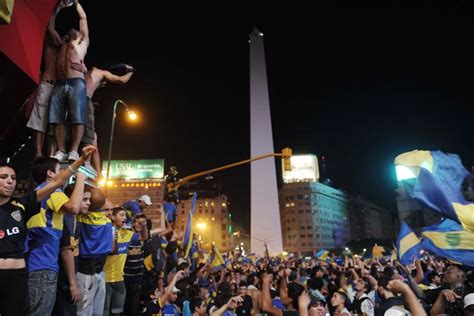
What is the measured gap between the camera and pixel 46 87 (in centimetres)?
572

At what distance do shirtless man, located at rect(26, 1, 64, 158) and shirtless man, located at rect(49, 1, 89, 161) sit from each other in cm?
15

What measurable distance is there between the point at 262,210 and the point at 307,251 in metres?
69.5

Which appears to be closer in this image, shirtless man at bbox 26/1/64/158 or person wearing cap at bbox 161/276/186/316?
shirtless man at bbox 26/1/64/158

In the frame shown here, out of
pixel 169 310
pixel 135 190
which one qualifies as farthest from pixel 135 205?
pixel 135 190

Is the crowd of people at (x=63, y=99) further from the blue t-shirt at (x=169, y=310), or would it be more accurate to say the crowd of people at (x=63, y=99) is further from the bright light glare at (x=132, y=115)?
the bright light glare at (x=132, y=115)

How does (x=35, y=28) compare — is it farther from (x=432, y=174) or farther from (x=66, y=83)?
(x=432, y=174)

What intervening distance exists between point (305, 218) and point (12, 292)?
118108mm

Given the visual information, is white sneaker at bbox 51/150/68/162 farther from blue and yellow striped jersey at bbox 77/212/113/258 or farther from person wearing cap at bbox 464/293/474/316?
person wearing cap at bbox 464/293/474/316

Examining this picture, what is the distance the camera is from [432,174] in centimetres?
760

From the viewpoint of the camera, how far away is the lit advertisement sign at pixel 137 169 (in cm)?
7938

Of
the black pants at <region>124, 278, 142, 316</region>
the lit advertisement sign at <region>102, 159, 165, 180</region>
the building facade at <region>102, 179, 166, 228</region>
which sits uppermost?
the lit advertisement sign at <region>102, 159, 165, 180</region>

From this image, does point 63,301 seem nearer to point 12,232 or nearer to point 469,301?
point 12,232

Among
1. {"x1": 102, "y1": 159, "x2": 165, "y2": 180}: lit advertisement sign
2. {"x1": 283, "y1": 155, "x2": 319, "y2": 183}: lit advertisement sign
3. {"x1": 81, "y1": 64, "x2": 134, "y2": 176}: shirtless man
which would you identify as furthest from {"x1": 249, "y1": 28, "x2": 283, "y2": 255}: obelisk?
{"x1": 283, "y1": 155, "x2": 319, "y2": 183}: lit advertisement sign

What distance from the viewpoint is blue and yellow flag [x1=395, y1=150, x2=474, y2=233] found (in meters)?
7.09
